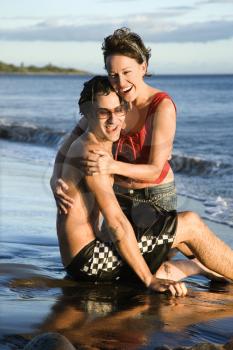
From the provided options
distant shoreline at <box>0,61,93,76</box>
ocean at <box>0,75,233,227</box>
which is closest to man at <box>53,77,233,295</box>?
ocean at <box>0,75,233,227</box>

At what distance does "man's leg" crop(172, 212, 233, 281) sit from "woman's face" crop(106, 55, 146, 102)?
95 centimetres

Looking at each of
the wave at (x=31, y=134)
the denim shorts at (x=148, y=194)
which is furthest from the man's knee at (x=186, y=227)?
the wave at (x=31, y=134)

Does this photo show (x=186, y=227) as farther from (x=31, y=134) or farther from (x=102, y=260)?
(x=31, y=134)

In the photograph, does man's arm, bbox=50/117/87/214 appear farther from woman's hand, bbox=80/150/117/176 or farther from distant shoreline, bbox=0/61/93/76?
distant shoreline, bbox=0/61/93/76

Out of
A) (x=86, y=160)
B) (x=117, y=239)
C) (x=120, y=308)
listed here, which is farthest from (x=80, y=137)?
(x=120, y=308)

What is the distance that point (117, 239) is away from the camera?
5.67 metres

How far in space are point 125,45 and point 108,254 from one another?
4.77 ft

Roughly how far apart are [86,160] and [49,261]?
1.54 meters

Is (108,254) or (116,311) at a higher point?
(108,254)

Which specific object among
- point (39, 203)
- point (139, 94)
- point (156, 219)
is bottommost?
point (39, 203)

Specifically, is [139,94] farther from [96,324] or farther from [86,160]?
[96,324]

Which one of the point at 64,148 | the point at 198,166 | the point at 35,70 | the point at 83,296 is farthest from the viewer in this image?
the point at 35,70

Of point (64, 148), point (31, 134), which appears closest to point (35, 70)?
point (31, 134)

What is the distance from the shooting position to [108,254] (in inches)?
230
